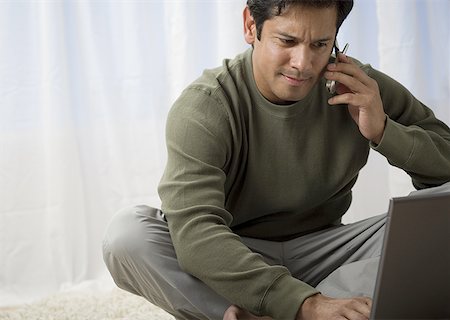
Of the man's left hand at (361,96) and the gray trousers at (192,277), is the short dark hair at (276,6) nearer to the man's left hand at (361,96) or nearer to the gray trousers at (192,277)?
the man's left hand at (361,96)

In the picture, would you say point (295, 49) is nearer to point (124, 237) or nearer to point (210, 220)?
point (210, 220)

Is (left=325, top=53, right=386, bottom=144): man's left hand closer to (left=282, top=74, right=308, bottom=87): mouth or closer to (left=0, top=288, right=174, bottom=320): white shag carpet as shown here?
(left=282, top=74, right=308, bottom=87): mouth

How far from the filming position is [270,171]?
6.64 feet

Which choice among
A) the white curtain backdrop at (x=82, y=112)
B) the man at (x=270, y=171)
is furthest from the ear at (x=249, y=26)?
the white curtain backdrop at (x=82, y=112)

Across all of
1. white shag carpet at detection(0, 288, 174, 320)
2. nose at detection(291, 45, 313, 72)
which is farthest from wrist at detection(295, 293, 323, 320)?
white shag carpet at detection(0, 288, 174, 320)

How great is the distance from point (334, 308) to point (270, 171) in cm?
53

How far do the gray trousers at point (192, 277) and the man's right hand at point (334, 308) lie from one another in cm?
16

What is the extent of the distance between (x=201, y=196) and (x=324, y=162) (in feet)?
1.45

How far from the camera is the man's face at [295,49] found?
1876mm

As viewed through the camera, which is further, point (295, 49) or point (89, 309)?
point (89, 309)

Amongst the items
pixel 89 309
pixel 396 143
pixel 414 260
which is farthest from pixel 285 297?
pixel 89 309

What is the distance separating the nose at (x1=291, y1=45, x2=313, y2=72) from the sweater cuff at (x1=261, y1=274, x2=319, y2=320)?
1.59 feet

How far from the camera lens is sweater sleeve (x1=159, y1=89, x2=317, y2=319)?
167 centimetres

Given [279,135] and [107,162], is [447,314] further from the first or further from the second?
[107,162]
